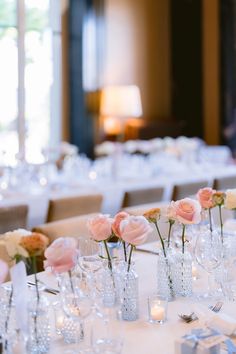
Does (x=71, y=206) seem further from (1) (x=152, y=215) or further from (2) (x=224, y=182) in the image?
(1) (x=152, y=215)

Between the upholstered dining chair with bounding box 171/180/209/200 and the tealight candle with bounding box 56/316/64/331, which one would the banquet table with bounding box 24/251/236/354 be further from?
the upholstered dining chair with bounding box 171/180/209/200

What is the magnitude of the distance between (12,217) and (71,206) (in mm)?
518

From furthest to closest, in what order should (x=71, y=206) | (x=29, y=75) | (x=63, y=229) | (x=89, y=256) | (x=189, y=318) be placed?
1. (x=29, y=75)
2. (x=71, y=206)
3. (x=63, y=229)
4. (x=89, y=256)
5. (x=189, y=318)

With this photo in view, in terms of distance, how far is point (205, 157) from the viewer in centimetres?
624

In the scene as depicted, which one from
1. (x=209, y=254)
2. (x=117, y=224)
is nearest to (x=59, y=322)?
(x=117, y=224)

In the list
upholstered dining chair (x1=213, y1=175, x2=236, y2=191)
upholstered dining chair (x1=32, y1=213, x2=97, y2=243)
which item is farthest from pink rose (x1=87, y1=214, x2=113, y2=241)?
upholstered dining chair (x1=213, y1=175, x2=236, y2=191)

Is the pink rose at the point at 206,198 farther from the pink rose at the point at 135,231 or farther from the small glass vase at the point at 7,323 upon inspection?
the small glass vase at the point at 7,323

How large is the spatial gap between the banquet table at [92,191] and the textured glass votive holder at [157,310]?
7.20ft

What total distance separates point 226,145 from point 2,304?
691 cm

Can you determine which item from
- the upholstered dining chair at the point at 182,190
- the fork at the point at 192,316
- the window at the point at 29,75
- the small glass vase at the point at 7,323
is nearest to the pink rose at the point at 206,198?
the fork at the point at 192,316

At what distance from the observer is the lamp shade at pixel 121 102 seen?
7.82 m

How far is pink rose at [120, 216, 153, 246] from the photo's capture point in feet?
6.11

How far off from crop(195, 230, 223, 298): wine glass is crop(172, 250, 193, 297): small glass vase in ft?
0.24

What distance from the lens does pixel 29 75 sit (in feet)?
25.5
